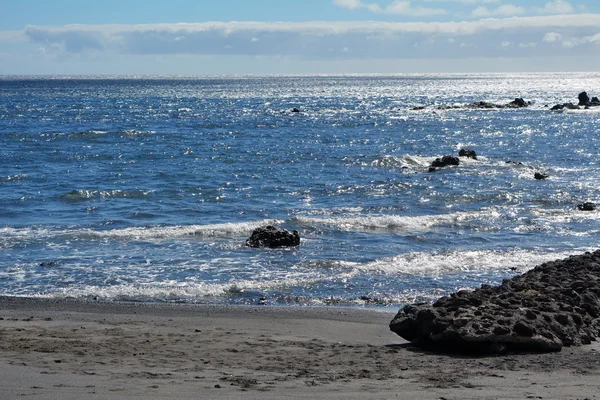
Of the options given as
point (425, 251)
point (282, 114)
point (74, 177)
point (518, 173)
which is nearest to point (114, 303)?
point (425, 251)

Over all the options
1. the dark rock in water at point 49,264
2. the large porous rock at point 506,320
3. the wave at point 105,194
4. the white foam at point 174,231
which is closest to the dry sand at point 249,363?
the large porous rock at point 506,320

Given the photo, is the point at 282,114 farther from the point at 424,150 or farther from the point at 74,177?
the point at 74,177

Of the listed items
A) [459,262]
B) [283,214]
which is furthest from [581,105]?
[459,262]

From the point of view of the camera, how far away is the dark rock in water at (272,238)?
1925cm

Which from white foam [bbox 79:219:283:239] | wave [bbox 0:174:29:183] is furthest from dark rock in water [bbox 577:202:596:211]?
wave [bbox 0:174:29:183]

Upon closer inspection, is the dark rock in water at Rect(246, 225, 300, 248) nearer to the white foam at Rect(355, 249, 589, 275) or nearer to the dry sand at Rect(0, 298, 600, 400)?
the white foam at Rect(355, 249, 589, 275)

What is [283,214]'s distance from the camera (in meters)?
24.6

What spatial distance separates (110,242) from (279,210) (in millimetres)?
6942

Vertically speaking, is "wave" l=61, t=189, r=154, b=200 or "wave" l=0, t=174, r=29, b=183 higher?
"wave" l=0, t=174, r=29, b=183

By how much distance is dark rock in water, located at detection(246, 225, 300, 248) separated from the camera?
1925 centimetres

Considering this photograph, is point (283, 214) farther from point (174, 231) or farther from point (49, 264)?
point (49, 264)

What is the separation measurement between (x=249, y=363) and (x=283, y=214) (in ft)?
49.7

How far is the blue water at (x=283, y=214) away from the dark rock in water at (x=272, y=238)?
28 cm

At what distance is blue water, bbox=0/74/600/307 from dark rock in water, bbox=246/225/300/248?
276mm
